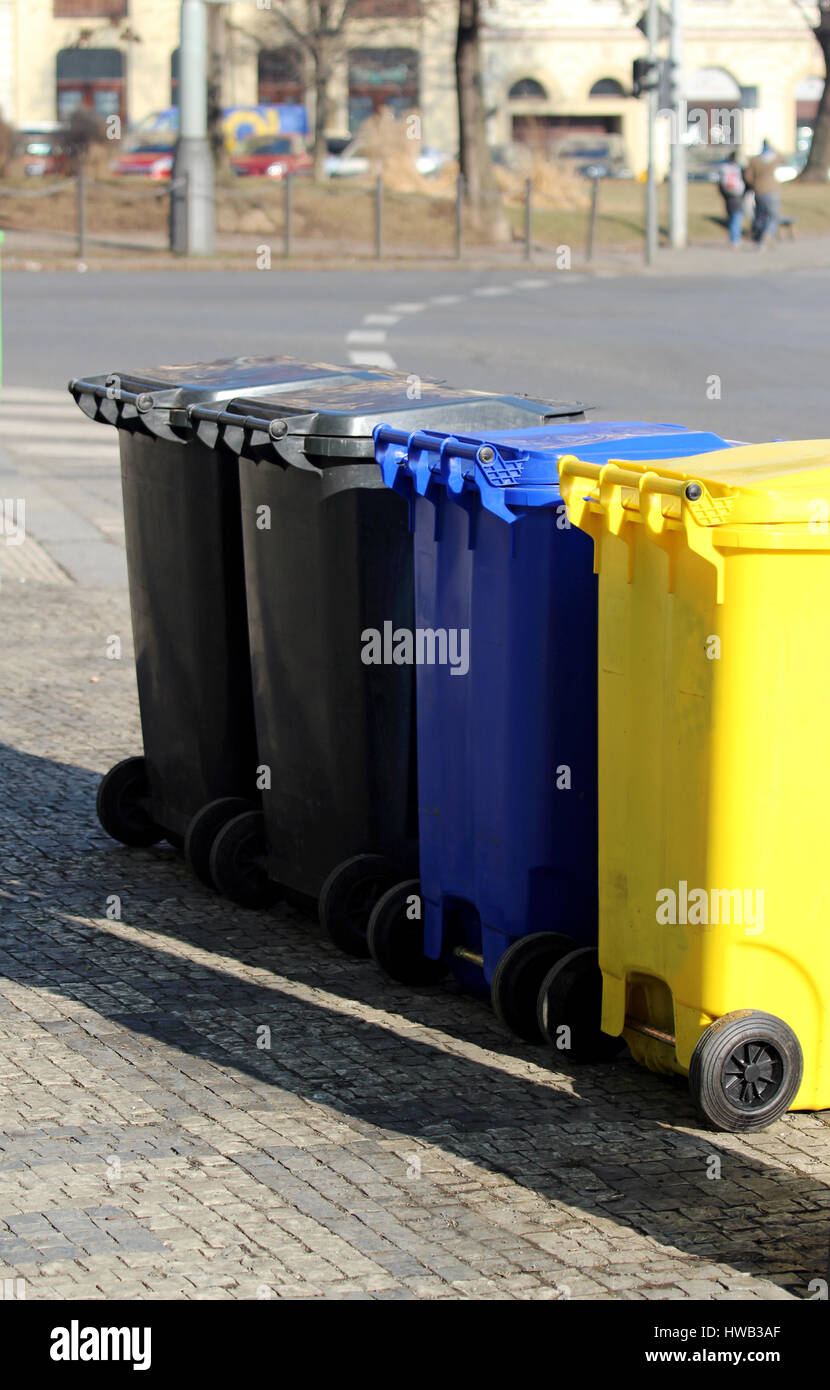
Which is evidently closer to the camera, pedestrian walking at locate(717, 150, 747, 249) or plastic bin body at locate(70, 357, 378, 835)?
plastic bin body at locate(70, 357, 378, 835)

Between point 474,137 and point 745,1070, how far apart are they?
113 feet

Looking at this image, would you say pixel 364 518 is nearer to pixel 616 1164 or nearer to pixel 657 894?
pixel 657 894

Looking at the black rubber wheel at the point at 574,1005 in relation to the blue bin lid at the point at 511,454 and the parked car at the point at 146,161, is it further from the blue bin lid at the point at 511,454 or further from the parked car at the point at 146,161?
the parked car at the point at 146,161

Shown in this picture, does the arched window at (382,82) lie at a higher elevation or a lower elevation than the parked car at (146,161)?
higher

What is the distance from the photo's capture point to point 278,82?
73.4 meters

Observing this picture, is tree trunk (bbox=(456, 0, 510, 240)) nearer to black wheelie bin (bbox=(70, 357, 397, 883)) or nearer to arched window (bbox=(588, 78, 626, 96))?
black wheelie bin (bbox=(70, 357, 397, 883))

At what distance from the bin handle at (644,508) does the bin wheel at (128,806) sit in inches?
93.9

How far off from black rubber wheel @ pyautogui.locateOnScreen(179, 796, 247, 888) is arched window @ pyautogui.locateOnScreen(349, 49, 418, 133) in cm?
7007

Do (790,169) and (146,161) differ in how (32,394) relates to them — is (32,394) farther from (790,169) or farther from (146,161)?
(790,169)

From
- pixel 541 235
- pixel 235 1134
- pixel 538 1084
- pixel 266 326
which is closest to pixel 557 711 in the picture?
pixel 538 1084

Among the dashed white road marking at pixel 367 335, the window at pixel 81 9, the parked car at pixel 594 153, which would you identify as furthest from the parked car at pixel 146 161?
the dashed white road marking at pixel 367 335

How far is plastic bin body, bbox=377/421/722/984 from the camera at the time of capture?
14.5ft

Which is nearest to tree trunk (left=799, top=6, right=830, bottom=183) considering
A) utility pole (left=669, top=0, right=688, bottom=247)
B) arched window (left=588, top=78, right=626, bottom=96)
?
utility pole (left=669, top=0, right=688, bottom=247)

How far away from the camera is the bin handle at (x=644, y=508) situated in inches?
149
